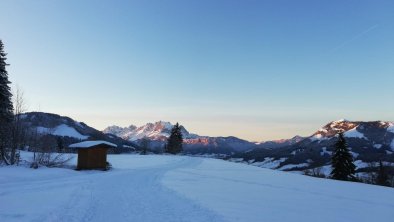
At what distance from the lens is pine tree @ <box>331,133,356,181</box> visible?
4488cm

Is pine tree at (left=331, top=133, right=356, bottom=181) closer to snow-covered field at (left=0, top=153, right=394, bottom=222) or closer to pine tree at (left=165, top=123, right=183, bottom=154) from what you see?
snow-covered field at (left=0, top=153, right=394, bottom=222)

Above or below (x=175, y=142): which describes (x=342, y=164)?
below

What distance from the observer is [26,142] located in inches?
1677

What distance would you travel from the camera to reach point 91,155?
116 ft

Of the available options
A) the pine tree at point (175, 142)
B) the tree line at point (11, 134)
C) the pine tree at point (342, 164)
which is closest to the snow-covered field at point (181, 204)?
the tree line at point (11, 134)

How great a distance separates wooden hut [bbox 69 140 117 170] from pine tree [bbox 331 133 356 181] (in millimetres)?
29004

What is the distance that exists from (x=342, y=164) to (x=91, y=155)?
103 ft

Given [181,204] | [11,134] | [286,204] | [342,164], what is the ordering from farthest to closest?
→ [342,164] < [11,134] < [286,204] < [181,204]

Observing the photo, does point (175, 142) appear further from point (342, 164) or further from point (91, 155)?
point (91, 155)

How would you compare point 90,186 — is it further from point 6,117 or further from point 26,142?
point 26,142

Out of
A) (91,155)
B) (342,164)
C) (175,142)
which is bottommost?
(342,164)

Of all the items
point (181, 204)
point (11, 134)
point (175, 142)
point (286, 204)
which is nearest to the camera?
point (181, 204)

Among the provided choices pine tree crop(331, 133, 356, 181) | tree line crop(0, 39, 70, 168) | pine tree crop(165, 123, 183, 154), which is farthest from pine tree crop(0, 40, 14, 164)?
pine tree crop(165, 123, 183, 154)

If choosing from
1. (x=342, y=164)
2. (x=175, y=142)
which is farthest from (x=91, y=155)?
(x=175, y=142)
